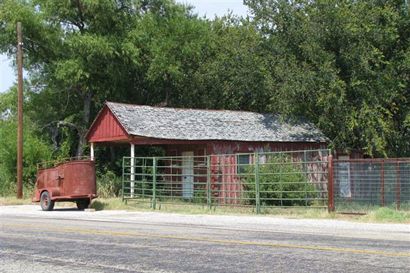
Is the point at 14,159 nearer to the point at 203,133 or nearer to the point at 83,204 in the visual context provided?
the point at 83,204

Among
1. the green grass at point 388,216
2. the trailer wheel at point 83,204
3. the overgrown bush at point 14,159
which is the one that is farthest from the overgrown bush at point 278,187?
the overgrown bush at point 14,159

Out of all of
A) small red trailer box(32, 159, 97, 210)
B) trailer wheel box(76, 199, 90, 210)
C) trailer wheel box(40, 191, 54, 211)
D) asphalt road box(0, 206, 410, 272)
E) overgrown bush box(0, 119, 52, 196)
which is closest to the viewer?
asphalt road box(0, 206, 410, 272)

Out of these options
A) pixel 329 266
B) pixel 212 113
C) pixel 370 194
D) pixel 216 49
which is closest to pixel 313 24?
pixel 212 113

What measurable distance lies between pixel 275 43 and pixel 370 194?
16.4 m

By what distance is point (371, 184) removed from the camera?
67.2 ft

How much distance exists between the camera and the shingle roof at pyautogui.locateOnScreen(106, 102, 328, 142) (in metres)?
28.5

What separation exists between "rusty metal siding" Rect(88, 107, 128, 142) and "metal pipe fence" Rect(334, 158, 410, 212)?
36.3ft

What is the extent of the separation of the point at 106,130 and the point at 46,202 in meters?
5.74

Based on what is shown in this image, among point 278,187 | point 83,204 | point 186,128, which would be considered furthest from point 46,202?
point 278,187

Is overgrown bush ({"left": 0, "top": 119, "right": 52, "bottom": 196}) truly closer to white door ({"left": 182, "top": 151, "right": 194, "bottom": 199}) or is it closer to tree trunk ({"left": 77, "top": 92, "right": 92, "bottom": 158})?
tree trunk ({"left": 77, "top": 92, "right": 92, "bottom": 158})

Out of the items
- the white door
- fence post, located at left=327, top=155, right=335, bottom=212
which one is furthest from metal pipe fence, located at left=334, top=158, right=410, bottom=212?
the white door

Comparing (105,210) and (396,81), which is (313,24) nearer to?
(396,81)

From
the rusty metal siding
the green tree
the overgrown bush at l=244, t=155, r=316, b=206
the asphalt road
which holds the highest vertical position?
the green tree

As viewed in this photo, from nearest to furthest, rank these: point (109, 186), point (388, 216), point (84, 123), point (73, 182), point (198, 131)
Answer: point (388, 216), point (73, 182), point (198, 131), point (109, 186), point (84, 123)
